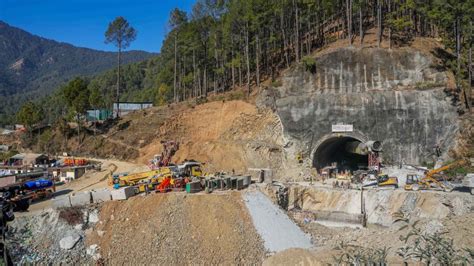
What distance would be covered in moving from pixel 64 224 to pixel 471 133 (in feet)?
107

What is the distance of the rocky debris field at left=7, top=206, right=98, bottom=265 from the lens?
76.7ft

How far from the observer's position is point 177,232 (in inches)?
999

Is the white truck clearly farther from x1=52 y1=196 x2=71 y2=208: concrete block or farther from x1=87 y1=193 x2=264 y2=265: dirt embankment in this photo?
x1=52 y1=196 x2=71 y2=208: concrete block

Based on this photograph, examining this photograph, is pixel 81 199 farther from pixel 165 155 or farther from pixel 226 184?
pixel 165 155

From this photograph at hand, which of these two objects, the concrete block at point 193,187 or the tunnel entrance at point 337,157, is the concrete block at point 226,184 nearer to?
the concrete block at point 193,187

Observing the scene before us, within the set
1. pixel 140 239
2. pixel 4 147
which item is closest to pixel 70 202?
pixel 140 239

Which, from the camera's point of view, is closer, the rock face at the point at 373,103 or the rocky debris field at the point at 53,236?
the rocky debris field at the point at 53,236

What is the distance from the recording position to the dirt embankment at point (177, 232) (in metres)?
23.9

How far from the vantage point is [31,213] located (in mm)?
26547

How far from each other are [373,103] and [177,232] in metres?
23.1

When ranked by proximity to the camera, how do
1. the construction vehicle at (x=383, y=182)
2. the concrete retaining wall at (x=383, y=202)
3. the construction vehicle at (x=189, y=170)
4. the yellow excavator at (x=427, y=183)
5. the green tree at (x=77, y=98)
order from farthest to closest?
the green tree at (x=77, y=98), the construction vehicle at (x=189, y=170), the construction vehicle at (x=383, y=182), the yellow excavator at (x=427, y=183), the concrete retaining wall at (x=383, y=202)

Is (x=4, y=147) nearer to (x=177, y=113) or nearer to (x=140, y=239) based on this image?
(x=177, y=113)

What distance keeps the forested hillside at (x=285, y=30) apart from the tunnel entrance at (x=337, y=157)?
8.57m

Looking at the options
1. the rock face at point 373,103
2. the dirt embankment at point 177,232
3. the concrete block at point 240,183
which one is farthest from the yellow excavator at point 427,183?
the dirt embankment at point 177,232
